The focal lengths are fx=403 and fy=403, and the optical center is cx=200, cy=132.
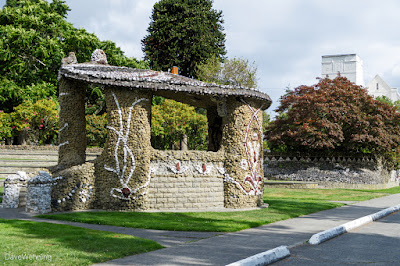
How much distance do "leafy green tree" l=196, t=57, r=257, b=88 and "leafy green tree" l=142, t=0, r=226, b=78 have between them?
133 cm

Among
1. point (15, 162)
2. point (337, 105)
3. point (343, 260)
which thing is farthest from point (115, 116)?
point (337, 105)

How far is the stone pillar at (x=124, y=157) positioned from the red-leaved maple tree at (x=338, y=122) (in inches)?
688

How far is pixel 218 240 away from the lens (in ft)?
29.1

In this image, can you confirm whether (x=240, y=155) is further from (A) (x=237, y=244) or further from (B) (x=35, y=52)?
(B) (x=35, y=52)

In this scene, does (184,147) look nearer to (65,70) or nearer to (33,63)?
(33,63)

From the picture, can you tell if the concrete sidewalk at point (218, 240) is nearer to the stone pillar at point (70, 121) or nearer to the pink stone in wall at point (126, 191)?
the pink stone in wall at point (126, 191)

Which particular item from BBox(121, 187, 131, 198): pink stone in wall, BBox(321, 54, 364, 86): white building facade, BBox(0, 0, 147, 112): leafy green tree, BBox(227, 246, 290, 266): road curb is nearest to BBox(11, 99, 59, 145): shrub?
BBox(0, 0, 147, 112): leafy green tree

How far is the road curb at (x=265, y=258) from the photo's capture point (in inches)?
250

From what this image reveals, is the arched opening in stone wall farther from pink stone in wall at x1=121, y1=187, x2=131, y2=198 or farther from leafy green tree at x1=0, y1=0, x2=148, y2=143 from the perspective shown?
pink stone in wall at x1=121, y1=187, x2=131, y2=198

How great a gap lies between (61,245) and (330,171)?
2612cm

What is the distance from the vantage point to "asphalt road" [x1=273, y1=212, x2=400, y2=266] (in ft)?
23.4

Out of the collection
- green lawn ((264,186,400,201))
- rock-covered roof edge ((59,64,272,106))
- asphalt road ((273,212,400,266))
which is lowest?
green lawn ((264,186,400,201))

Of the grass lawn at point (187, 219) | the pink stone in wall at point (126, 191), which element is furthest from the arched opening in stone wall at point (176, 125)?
the grass lawn at point (187, 219)

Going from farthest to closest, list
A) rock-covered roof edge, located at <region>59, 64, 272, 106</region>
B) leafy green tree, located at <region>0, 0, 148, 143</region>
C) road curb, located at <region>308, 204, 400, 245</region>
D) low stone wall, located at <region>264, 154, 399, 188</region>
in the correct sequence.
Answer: low stone wall, located at <region>264, 154, 399, 188</region> < leafy green tree, located at <region>0, 0, 148, 143</region> < rock-covered roof edge, located at <region>59, 64, 272, 106</region> < road curb, located at <region>308, 204, 400, 245</region>
